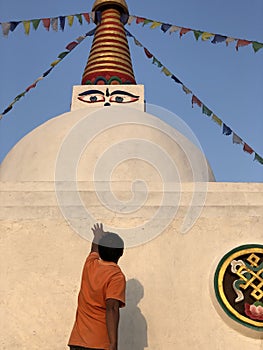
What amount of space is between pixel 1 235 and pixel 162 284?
1.59 m

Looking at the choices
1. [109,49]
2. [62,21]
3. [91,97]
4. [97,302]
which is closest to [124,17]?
[109,49]

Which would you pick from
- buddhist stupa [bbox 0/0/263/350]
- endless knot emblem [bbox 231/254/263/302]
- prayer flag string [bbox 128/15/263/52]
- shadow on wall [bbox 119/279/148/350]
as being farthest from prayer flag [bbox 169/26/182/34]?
shadow on wall [bbox 119/279/148/350]

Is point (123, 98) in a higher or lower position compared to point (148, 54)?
lower

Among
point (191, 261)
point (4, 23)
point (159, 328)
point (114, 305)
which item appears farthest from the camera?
point (4, 23)

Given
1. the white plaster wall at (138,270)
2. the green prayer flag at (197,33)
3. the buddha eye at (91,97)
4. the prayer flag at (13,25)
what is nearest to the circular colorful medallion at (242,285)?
the white plaster wall at (138,270)

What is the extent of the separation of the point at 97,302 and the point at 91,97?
5.96 metres

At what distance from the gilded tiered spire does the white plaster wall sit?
17.9 ft

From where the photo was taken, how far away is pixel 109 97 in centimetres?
844

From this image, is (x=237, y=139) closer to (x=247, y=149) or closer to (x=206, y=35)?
(x=247, y=149)

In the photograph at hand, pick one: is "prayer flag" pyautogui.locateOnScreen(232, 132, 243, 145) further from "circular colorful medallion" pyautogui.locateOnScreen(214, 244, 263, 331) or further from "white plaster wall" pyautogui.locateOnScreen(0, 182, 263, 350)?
"circular colorful medallion" pyautogui.locateOnScreen(214, 244, 263, 331)

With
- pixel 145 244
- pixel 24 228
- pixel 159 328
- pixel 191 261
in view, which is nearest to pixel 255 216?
pixel 191 261

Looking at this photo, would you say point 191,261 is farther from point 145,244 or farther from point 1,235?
point 1,235

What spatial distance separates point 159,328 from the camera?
4227 millimetres

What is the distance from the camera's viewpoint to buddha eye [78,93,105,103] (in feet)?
27.7
